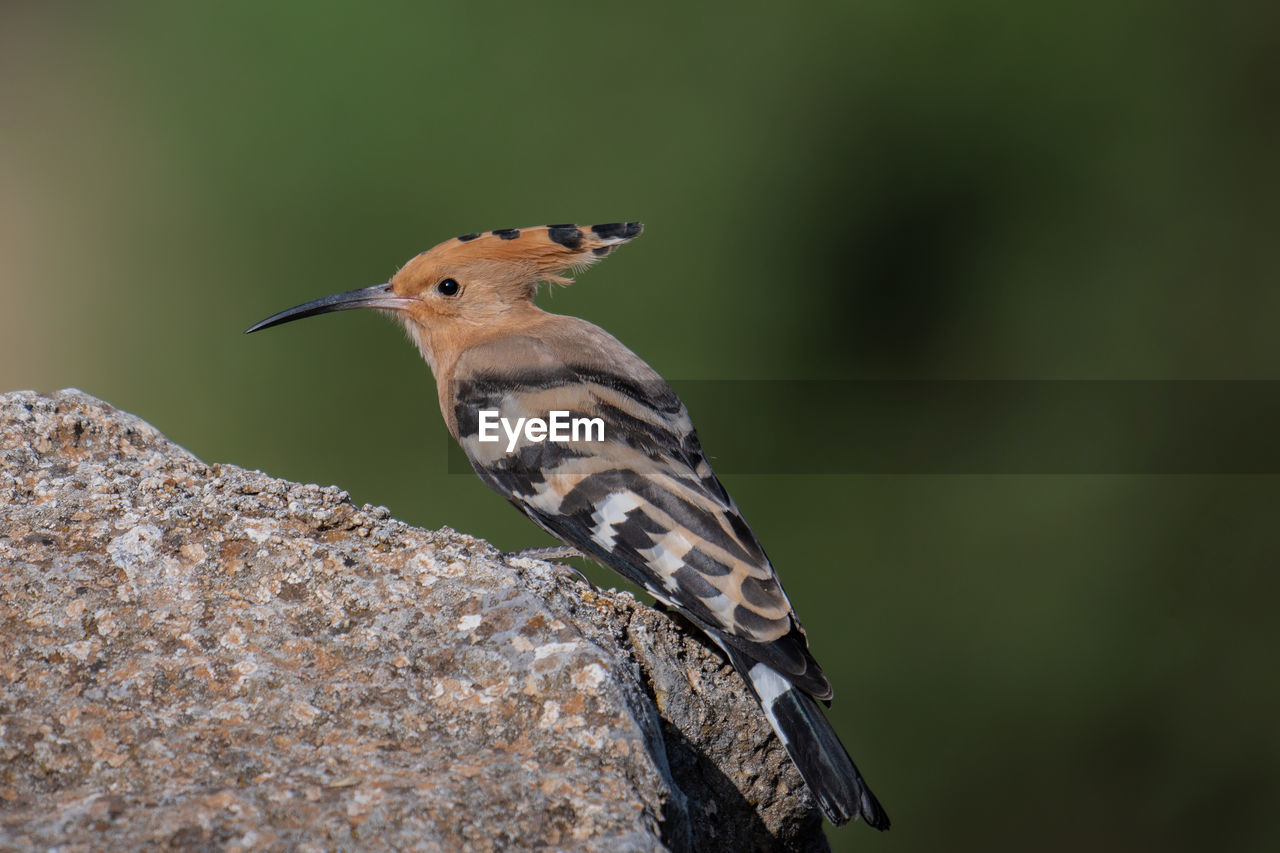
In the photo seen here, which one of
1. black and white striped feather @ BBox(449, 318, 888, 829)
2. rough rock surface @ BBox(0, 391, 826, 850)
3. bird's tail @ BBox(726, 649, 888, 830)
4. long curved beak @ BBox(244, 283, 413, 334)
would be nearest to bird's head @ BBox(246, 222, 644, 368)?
long curved beak @ BBox(244, 283, 413, 334)

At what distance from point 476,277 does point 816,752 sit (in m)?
1.38

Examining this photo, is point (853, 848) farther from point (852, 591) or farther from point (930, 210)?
point (930, 210)

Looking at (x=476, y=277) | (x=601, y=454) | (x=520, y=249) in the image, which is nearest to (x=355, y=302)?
(x=476, y=277)

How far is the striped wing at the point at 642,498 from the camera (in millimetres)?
1757

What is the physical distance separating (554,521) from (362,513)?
65 centimetres

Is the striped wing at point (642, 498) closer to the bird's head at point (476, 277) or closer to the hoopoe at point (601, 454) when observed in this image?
the hoopoe at point (601, 454)

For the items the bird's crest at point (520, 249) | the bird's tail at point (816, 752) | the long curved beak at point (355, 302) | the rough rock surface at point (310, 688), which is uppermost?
the bird's crest at point (520, 249)

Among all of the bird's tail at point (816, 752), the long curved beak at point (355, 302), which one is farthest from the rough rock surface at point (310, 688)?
the long curved beak at point (355, 302)

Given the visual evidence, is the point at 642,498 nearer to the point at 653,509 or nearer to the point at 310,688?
the point at 653,509

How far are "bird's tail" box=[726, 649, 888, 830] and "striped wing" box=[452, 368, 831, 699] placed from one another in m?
0.03

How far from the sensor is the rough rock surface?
3.29 ft

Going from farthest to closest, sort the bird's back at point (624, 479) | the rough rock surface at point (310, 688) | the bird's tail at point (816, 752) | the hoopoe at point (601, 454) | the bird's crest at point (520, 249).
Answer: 1. the bird's crest at point (520, 249)
2. the bird's back at point (624, 479)
3. the hoopoe at point (601, 454)
4. the bird's tail at point (816, 752)
5. the rough rock surface at point (310, 688)

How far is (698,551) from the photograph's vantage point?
1893 millimetres

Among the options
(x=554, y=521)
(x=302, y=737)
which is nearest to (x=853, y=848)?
(x=554, y=521)
